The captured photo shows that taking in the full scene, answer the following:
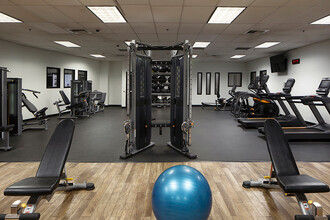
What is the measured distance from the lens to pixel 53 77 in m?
8.70

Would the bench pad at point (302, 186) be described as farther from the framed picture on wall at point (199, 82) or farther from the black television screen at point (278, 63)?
the framed picture on wall at point (199, 82)

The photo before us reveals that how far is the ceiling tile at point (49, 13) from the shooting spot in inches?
153

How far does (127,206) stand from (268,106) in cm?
646

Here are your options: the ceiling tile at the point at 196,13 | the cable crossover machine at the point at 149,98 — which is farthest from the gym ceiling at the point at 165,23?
the cable crossover machine at the point at 149,98

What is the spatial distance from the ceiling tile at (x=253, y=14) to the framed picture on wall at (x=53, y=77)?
694 centimetres

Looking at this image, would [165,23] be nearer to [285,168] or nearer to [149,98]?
[149,98]

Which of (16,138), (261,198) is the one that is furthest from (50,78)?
(261,198)

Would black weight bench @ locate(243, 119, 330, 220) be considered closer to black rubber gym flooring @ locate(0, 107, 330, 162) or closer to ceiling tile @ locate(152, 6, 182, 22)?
black rubber gym flooring @ locate(0, 107, 330, 162)

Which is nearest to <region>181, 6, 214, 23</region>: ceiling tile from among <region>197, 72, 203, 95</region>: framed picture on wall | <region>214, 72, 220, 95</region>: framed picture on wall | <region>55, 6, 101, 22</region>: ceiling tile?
<region>55, 6, 101, 22</region>: ceiling tile

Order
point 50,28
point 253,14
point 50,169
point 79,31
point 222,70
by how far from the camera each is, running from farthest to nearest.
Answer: point 222,70, point 79,31, point 50,28, point 253,14, point 50,169

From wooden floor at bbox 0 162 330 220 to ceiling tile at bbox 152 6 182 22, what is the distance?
2.59 metres

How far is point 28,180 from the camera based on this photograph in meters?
1.95

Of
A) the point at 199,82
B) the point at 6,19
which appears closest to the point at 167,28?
the point at 6,19

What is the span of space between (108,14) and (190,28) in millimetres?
1870
